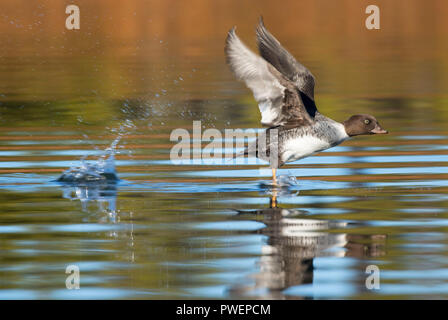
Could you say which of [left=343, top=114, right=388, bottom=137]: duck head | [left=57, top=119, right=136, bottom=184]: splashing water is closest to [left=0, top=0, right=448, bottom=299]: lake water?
[left=57, top=119, right=136, bottom=184]: splashing water

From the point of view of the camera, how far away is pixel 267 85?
1095cm

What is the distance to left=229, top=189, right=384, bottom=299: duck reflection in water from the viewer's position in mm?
7035

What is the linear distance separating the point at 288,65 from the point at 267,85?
855mm

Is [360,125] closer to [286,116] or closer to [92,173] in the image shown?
[286,116]

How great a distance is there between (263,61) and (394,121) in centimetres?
641

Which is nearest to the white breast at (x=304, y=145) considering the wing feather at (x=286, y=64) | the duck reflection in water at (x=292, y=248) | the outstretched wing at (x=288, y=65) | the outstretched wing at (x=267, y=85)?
the outstretched wing at (x=267, y=85)

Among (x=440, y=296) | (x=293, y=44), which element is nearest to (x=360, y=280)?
(x=440, y=296)

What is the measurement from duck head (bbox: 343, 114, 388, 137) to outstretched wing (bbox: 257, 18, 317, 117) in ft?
2.08

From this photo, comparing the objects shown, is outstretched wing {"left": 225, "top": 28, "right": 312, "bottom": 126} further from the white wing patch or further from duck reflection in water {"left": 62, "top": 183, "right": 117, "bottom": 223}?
duck reflection in water {"left": 62, "top": 183, "right": 117, "bottom": 223}

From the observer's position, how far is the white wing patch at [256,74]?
34.3 feet

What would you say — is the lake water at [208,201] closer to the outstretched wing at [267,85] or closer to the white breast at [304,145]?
the white breast at [304,145]

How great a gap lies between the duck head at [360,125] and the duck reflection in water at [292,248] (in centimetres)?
252

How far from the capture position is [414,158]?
1279 cm

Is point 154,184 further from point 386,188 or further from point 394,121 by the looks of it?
point 394,121
